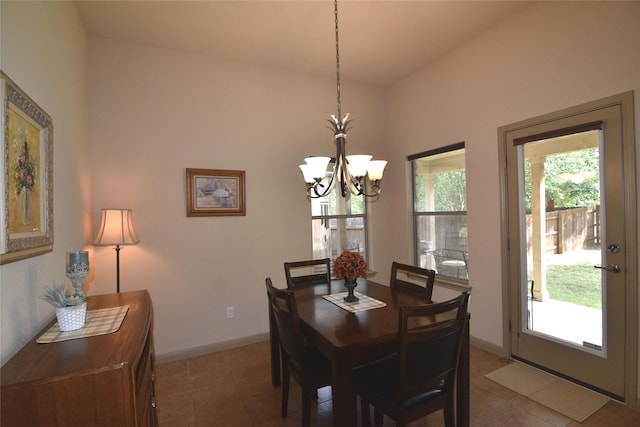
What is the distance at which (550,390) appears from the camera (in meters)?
2.31

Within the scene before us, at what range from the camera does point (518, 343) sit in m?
2.74

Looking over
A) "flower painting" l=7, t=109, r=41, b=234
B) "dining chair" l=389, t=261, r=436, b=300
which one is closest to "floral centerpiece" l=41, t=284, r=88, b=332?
"flower painting" l=7, t=109, r=41, b=234

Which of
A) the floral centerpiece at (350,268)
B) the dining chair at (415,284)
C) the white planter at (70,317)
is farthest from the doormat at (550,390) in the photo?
the white planter at (70,317)

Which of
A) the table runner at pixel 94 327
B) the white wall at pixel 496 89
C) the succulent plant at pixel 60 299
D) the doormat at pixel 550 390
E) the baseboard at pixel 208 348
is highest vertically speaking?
the white wall at pixel 496 89

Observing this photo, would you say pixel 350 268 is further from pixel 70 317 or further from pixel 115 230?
pixel 115 230

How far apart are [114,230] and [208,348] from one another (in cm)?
149

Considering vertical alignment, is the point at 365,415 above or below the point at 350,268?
below

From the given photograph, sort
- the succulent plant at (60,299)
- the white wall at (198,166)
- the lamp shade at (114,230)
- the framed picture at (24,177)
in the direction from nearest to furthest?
1. the framed picture at (24,177)
2. the succulent plant at (60,299)
3. the lamp shade at (114,230)
4. the white wall at (198,166)

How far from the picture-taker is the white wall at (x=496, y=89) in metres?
2.15

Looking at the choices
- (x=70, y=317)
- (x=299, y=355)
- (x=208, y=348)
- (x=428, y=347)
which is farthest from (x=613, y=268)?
(x=208, y=348)

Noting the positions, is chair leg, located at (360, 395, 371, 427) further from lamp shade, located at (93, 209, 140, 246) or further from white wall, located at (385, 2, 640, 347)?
lamp shade, located at (93, 209, 140, 246)

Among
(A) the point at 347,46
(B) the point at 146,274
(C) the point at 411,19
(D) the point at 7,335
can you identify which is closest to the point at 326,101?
(A) the point at 347,46

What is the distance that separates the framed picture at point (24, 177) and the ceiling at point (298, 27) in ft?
4.68

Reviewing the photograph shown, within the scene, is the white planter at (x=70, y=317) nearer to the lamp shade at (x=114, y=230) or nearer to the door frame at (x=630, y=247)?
the lamp shade at (x=114, y=230)
